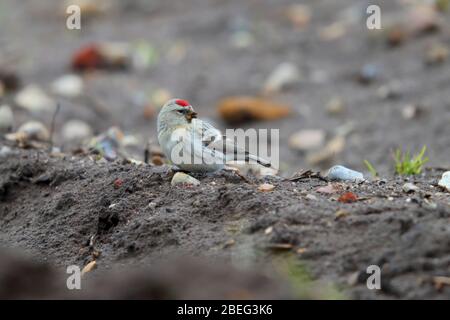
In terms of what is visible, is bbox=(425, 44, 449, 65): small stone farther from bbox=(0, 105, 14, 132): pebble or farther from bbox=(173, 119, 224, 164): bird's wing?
bbox=(173, 119, 224, 164): bird's wing

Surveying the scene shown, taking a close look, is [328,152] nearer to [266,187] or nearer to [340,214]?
[266,187]

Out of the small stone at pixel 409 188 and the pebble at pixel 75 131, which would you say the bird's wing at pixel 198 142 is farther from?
the pebble at pixel 75 131

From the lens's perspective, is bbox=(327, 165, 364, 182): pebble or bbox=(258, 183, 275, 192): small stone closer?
bbox=(258, 183, 275, 192): small stone

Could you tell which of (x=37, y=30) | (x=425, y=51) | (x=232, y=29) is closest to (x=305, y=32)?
(x=232, y=29)

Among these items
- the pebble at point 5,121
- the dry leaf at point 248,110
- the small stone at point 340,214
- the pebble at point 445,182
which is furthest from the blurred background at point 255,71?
Result: the small stone at point 340,214

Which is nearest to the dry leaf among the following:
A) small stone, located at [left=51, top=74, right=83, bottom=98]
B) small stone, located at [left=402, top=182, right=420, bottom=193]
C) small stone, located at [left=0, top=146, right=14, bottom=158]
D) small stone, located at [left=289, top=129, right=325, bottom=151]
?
small stone, located at [left=289, top=129, right=325, bottom=151]

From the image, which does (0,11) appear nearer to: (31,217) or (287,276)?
(31,217)
